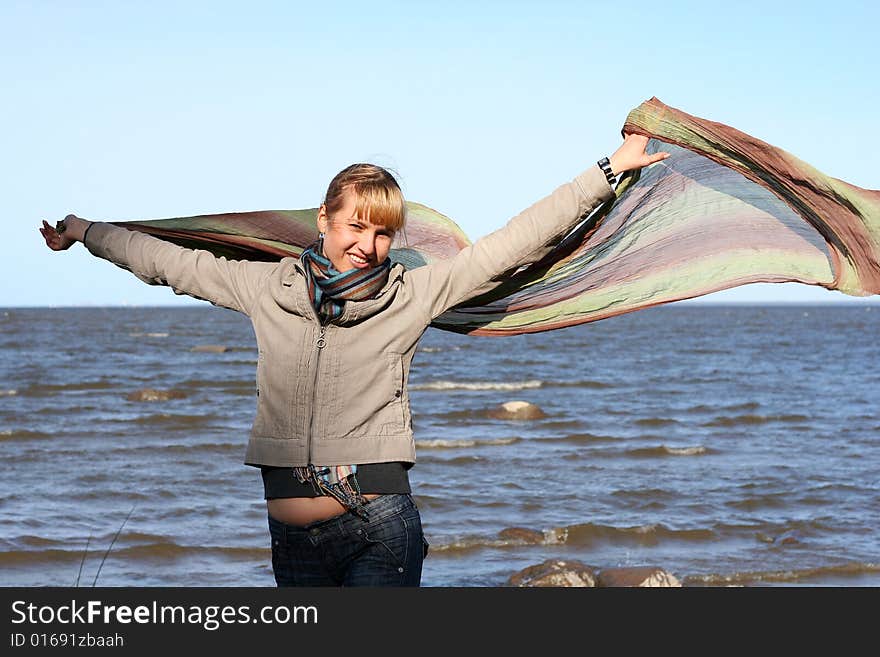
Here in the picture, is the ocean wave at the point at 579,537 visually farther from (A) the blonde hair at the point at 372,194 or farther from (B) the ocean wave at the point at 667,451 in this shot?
(A) the blonde hair at the point at 372,194

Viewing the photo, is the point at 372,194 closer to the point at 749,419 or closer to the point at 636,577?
the point at 636,577

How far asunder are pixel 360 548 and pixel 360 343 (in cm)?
55

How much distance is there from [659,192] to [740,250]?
34 centimetres

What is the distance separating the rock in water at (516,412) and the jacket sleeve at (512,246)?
54.6 feet

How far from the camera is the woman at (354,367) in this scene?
9.10 ft

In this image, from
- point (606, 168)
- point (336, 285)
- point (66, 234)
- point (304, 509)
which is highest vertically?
point (606, 168)

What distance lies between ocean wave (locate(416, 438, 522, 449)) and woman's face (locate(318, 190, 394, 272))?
1275 centimetres

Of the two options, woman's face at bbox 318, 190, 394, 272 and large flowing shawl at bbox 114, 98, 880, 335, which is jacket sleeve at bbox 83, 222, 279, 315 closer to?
woman's face at bbox 318, 190, 394, 272

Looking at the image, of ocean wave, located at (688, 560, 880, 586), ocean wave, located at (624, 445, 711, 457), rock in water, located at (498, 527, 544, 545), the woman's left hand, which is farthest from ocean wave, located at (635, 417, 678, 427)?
the woman's left hand

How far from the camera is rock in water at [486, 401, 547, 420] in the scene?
1953 cm

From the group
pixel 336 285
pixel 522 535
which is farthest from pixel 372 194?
pixel 522 535

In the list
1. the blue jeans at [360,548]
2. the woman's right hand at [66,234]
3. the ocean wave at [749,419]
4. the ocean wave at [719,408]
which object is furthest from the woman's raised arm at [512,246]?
the ocean wave at [719,408]

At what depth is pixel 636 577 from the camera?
26.5ft
